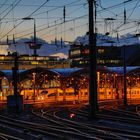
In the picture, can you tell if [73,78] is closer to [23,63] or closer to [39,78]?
[39,78]

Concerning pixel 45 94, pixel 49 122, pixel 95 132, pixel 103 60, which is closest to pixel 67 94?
pixel 45 94

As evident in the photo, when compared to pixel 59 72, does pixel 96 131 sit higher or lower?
lower

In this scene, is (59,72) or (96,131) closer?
(96,131)

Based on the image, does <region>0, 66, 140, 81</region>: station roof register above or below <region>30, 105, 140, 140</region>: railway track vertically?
above

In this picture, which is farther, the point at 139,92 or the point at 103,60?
the point at 103,60

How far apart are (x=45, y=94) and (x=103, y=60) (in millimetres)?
94598

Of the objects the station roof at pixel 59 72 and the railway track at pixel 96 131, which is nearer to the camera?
the railway track at pixel 96 131

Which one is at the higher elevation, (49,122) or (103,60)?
(103,60)

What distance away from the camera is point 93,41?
31.0 m

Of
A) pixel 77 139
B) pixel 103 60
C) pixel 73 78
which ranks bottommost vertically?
pixel 77 139

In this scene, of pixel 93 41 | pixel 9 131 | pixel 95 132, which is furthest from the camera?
pixel 93 41

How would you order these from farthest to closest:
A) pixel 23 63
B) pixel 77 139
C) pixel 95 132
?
pixel 23 63 → pixel 95 132 → pixel 77 139

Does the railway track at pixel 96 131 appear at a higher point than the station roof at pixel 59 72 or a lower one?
lower

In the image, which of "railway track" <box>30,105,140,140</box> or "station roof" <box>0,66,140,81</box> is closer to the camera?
"railway track" <box>30,105,140,140</box>
